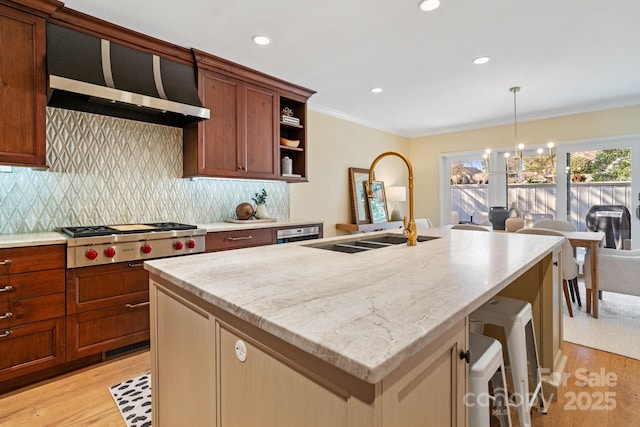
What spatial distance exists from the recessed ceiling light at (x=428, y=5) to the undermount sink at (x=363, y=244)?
1552 millimetres

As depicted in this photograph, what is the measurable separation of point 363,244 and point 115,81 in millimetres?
2165

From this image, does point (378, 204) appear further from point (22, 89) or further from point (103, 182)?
point (22, 89)

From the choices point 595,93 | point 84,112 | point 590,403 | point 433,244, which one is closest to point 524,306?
point 433,244

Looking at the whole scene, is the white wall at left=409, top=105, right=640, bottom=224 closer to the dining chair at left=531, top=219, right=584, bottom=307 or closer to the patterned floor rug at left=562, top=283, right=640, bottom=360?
the dining chair at left=531, top=219, right=584, bottom=307

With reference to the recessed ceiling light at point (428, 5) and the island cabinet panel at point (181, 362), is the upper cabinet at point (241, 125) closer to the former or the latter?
the recessed ceiling light at point (428, 5)

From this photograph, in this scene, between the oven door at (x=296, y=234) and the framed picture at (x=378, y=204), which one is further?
the framed picture at (x=378, y=204)

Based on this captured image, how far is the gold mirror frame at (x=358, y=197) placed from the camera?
5.08 m

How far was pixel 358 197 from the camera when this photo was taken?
5.15 m

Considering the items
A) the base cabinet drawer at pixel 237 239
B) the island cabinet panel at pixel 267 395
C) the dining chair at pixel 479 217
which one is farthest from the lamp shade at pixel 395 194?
the island cabinet panel at pixel 267 395

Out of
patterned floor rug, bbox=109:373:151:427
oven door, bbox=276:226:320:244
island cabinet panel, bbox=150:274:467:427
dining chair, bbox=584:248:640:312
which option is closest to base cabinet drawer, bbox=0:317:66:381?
patterned floor rug, bbox=109:373:151:427

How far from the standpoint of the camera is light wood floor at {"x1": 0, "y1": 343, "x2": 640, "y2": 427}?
5.69ft

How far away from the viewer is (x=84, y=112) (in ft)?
8.77

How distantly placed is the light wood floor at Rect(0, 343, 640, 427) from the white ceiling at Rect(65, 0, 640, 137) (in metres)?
2.45

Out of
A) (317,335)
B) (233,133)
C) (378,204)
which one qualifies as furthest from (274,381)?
(378,204)
